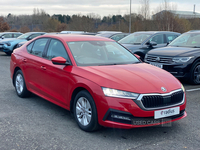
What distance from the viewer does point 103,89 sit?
12.4 ft

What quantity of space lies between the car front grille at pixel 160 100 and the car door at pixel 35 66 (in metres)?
2.36

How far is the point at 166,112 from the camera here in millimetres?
3809

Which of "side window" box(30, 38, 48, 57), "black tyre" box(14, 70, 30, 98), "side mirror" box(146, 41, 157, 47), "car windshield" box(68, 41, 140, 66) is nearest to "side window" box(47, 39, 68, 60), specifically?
"car windshield" box(68, 41, 140, 66)

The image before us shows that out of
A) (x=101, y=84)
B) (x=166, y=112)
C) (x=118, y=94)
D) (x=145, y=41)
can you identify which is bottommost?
(x=166, y=112)

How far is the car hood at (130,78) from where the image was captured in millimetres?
3805

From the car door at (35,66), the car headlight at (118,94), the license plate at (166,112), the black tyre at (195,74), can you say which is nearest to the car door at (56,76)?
the car door at (35,66)

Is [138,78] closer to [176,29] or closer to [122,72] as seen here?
[122,72]

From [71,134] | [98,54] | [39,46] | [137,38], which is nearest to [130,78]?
[98,54]

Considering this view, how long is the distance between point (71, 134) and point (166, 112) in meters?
1.49

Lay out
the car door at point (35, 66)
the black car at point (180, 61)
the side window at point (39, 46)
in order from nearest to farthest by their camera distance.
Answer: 1. the car door at point (35, 66)
2. the side window at point (39, 46)
3. the black car at point (180, 61)

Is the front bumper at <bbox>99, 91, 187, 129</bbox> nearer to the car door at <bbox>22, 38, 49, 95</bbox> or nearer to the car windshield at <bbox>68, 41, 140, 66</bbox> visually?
the car windshield at <bbox>68, 41, 140, 66</bbox>

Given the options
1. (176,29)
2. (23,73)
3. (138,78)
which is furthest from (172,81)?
(176,29)

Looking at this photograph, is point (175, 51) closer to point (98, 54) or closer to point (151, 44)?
point (151, 44)

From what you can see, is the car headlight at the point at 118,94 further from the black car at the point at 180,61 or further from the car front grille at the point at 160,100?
the black car at the point at 180,61
